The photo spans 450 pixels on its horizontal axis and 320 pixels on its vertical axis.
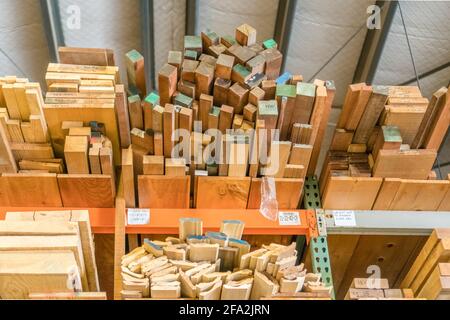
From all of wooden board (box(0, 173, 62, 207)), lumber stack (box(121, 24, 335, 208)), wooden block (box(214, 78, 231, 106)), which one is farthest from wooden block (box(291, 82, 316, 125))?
wooden board (box(0, 173, 62, 207))

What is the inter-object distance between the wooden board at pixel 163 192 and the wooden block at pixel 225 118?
300 millimetres

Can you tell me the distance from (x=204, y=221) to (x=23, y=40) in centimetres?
247

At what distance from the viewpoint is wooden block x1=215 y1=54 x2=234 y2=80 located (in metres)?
2.61

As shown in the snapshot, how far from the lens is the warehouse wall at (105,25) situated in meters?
4.10

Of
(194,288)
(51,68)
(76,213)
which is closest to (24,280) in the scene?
(76,213)

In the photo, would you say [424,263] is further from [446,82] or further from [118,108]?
[446,82]

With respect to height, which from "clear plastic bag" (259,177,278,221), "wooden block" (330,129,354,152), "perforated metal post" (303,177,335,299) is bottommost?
"perforated metal post" (303,177,335,299)

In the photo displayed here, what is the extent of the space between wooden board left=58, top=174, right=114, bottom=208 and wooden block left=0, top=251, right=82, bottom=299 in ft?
1.94

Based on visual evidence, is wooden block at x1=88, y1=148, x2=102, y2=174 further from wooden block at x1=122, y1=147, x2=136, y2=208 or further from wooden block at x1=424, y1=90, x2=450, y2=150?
wooden block at x1=424, y1=90, x2=450, y2=150

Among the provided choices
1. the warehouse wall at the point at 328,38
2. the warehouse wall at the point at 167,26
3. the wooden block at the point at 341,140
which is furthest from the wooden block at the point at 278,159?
the warehouse wall at the point at 167,26

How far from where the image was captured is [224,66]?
8.55ft

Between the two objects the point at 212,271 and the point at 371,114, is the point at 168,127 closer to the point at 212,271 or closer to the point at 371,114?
the point at 212,271

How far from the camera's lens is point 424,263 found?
2.61 meters

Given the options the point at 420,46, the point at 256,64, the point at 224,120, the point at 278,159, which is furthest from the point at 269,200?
the point at 420,46
